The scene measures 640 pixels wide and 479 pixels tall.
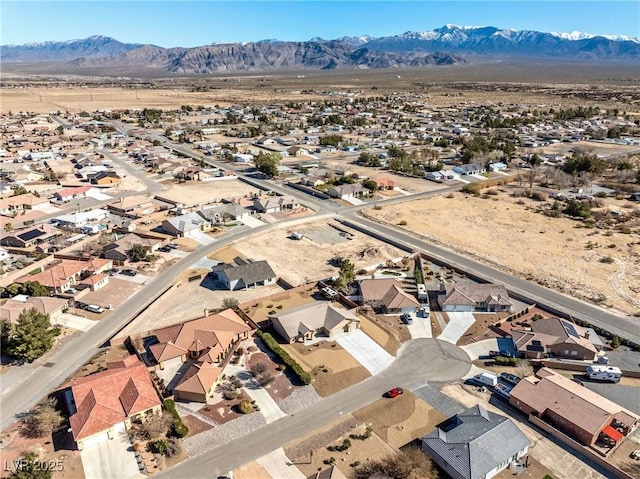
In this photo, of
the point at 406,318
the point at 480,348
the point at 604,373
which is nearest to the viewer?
the point at 604,373

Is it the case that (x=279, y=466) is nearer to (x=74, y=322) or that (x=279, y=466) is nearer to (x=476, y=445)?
(x=476, y=445)

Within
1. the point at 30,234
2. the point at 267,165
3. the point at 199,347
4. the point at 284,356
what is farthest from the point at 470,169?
the point at 30,234

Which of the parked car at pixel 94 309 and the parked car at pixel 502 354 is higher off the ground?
the parked car at pixel 94 309

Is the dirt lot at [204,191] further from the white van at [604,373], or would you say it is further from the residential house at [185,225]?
the white van at [604,373]

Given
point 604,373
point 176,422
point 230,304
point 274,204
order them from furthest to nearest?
point 274,204 → point 230,304 → point 604,373 → point 176,422

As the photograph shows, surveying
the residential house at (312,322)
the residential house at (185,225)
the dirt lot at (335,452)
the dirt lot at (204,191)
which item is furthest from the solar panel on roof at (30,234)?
the dirt lot at (335,452)

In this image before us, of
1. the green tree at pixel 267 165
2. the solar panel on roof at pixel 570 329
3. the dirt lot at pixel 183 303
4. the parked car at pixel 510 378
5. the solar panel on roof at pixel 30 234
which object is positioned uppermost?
the green tree at pixel 267 165

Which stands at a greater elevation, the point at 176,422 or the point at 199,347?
the point at 199,347
